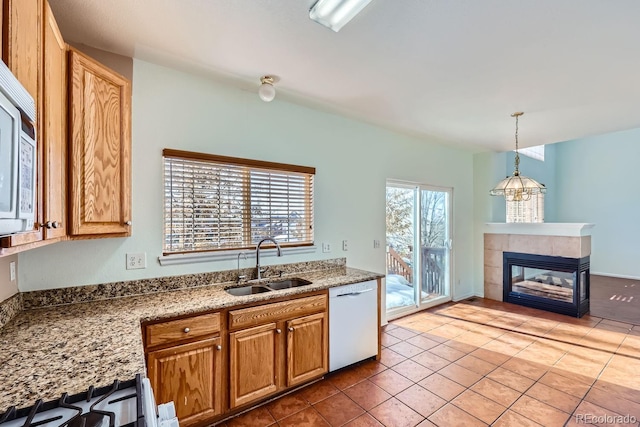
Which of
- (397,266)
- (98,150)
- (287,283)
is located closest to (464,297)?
(397,266)

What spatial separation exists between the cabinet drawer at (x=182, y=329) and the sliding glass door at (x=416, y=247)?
263 cm

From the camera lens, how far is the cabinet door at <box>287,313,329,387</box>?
2.35 metres

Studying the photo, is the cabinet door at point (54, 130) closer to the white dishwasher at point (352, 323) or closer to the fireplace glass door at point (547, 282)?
the white dishwasher at point (352, 323)

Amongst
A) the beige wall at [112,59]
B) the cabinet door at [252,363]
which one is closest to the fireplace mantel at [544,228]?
the cabinet door at [252,363]

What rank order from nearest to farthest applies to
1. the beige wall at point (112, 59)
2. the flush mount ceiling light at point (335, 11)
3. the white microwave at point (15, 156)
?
the white microwave at point (15, 156) → the flush mount ceiling light at point (335, 11) → the beige wall at point (112, 59)

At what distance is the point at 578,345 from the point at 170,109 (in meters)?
4.67

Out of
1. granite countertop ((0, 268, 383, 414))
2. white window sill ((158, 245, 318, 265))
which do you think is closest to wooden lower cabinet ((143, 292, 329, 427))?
granite countertop ((0, 268, 383, 414))

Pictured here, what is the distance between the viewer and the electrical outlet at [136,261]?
2170mm

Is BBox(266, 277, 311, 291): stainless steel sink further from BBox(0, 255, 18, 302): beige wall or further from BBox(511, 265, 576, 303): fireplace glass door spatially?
BBox(511, 265, 576, 303): fireplace glass door

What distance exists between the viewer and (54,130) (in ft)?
4.47

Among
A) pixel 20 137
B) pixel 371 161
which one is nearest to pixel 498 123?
pixel 371 161

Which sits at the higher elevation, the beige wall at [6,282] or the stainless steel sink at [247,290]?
the beige wall at [6,282]

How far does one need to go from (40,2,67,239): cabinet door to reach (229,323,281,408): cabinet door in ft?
4.04

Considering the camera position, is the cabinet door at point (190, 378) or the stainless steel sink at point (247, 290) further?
the stainless steel sink at point (247, 290)
